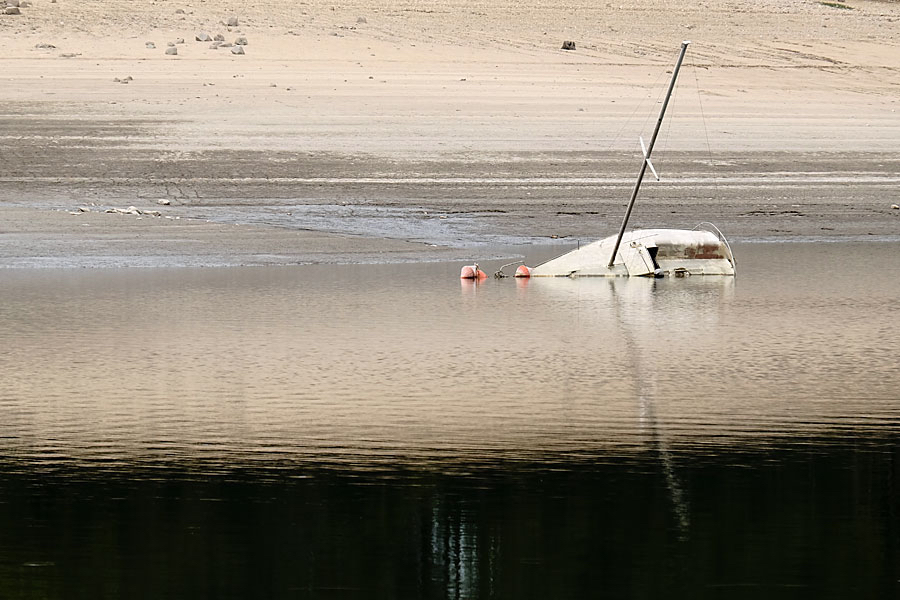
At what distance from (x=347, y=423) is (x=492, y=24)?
40.0 m

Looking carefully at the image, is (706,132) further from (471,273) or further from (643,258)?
(471,273)

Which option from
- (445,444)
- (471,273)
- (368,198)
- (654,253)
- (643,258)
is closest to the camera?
(445,444)

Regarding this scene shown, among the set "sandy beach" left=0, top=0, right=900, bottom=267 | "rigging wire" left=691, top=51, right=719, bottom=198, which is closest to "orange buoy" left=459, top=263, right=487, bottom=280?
"sandy beach" left=0, top=0, right=900, bottom=267

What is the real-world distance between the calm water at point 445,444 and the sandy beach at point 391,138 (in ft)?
14.8

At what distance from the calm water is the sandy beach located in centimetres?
451

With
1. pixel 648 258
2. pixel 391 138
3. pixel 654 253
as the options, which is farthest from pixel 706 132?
pixel 648 258

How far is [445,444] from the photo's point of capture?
1013cm

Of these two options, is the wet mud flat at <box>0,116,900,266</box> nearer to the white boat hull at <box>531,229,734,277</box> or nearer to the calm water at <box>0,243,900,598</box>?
the white boat hull at <box>531,229,734,277</box>

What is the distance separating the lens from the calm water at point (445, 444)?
7508mm

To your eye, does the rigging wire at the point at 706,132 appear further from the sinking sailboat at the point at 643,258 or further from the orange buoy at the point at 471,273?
the orange buoy at the point at 471,273

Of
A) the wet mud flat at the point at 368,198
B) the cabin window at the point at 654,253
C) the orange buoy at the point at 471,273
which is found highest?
the wet mud flat at the point at 368,198

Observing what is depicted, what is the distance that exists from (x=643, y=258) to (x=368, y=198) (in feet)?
19.7

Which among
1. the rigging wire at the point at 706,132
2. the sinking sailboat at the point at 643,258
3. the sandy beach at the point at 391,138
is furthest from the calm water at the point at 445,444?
the rigging wire at the point at 706,132

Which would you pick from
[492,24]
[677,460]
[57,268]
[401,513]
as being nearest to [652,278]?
[57,268]
